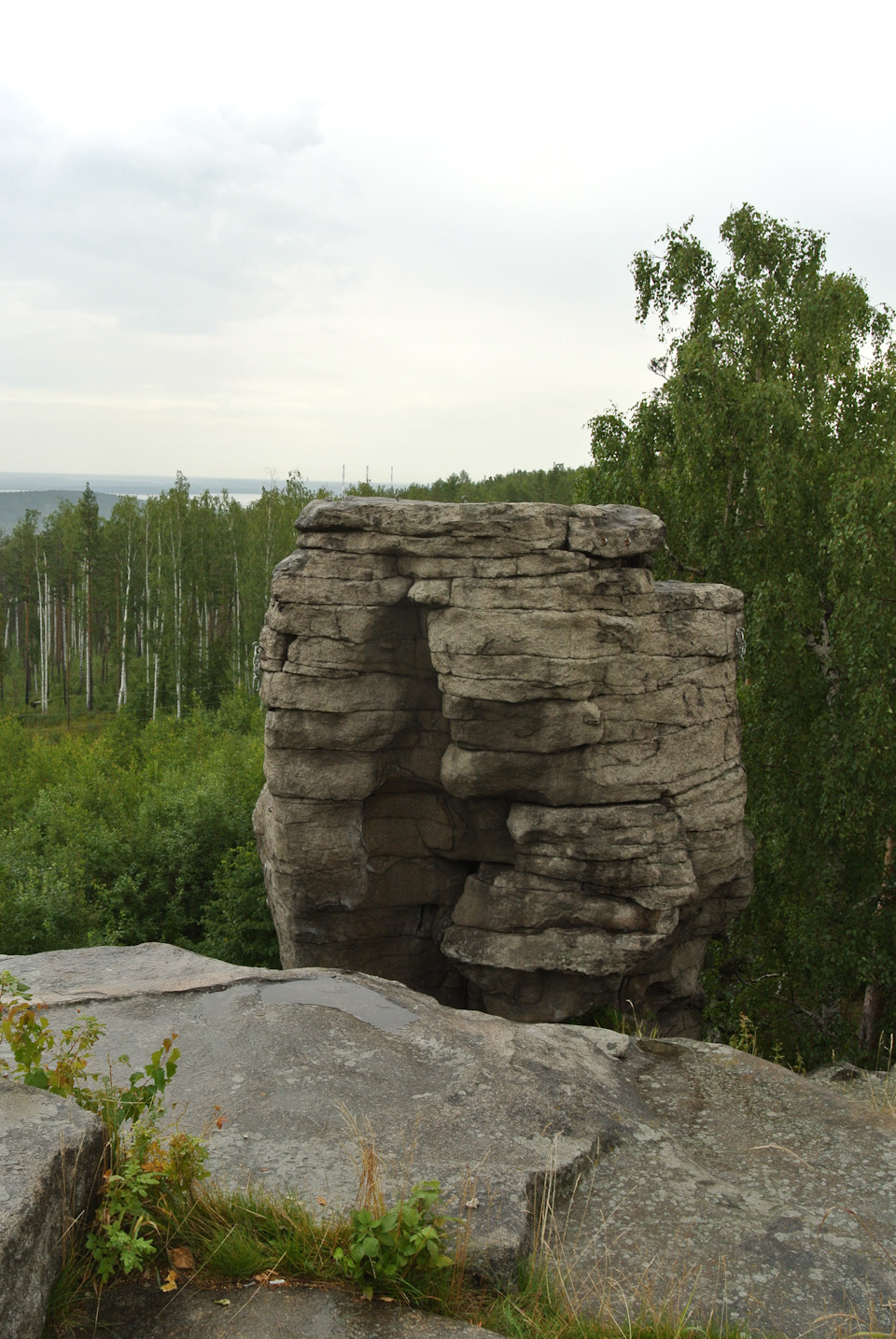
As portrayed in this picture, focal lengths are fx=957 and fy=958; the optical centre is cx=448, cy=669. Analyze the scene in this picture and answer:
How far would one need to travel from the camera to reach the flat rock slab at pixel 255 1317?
4.48 meters

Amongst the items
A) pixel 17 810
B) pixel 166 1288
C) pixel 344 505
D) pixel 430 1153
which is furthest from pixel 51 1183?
pixel 17 810

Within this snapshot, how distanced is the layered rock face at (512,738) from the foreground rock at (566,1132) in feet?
9.36

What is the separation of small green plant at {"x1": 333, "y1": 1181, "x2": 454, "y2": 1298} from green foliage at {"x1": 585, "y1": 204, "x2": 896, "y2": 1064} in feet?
34.6

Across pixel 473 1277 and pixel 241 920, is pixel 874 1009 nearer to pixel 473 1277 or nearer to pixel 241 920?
pixel 241 920

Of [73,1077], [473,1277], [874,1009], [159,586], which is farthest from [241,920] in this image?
[159,586]

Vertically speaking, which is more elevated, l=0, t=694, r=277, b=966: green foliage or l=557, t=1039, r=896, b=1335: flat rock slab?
l=557, t=1039, r=896, b=1335: flat rock slab

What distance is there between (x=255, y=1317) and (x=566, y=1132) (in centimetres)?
291

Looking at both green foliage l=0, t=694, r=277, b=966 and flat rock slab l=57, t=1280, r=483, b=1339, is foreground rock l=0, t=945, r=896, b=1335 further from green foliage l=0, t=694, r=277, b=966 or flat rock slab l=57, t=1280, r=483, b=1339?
green foliage l=0, t=694, r=277, b=966

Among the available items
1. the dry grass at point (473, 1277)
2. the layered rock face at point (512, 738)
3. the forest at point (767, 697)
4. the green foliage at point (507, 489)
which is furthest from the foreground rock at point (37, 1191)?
the green foliage at point (507, 489)

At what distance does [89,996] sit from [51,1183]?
14.7 ft

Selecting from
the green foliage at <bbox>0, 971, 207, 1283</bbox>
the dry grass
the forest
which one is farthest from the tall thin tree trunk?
the green foliage at <bbox>0, 971, 207, 1283</bbox>

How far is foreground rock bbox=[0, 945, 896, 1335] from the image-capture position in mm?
5664

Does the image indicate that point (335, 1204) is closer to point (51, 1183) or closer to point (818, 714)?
point (51, 1183)

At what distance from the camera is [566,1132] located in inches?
271
